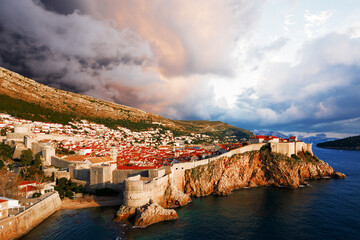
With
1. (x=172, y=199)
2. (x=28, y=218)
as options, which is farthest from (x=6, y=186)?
(x=172, y=199)

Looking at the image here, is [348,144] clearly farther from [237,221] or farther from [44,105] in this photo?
[44,105]

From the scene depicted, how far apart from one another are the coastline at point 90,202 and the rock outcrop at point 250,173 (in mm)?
10542

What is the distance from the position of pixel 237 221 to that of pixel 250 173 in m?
16.8

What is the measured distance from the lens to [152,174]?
25203mm

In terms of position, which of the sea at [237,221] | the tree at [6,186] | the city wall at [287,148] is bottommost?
the sea at [237,221]

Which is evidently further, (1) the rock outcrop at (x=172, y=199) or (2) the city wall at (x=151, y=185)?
(1) the rock outcrop at (x=172, y=199)

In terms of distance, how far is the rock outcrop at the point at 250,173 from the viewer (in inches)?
1180

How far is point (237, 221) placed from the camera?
2119 cm

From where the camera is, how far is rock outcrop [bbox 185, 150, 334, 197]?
29984 millimetres

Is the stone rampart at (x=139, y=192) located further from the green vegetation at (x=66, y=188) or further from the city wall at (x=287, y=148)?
the city wall at (x=287, y=148)

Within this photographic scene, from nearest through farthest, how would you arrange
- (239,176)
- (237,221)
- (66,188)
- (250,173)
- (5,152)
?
(237,221) < (66,188) < (5,152) < (239,176) < (250,173)

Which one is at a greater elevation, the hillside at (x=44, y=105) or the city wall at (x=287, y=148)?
the hillside at (x=44, y=105)

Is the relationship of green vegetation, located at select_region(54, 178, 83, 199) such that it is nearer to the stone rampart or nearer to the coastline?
the coastline

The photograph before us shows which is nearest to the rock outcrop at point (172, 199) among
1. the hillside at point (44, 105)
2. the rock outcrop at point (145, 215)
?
the rock outcrop at point (145, 215)
